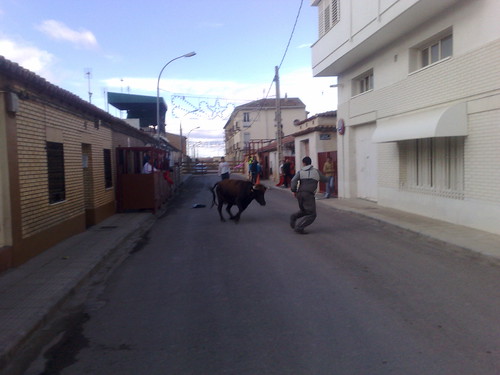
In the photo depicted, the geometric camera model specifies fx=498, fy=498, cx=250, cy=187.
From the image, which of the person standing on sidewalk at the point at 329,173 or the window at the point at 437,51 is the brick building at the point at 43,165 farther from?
the person standing on sidewalk at the point at 329,173

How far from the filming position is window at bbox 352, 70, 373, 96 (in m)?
17.9

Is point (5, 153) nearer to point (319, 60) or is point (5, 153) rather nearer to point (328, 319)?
point (328, 319)

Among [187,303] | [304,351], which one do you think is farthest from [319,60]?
[304,351]

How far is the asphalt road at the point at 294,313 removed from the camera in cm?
430

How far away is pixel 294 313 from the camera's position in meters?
5.58

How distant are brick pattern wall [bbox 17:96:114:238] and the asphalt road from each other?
6.67ft

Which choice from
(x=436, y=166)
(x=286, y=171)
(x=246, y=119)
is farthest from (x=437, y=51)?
(x=246, y=119)

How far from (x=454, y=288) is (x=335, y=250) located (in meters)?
3.03

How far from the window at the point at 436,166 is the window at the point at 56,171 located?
9.14m

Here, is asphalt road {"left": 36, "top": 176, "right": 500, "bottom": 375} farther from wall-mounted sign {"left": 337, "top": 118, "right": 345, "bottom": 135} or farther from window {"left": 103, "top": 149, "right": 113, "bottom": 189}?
wall-mounted sign {"left": 337, "top": 118, "right": 345, "bottom": 135}

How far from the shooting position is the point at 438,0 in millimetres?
11336

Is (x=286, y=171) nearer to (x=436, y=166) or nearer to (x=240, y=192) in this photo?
(x=240, y=192)

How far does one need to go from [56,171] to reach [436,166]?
30.4 ft

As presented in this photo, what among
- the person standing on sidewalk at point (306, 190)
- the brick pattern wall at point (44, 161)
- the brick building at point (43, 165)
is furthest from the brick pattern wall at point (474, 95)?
the brick pattern wall at point (44, 161)
